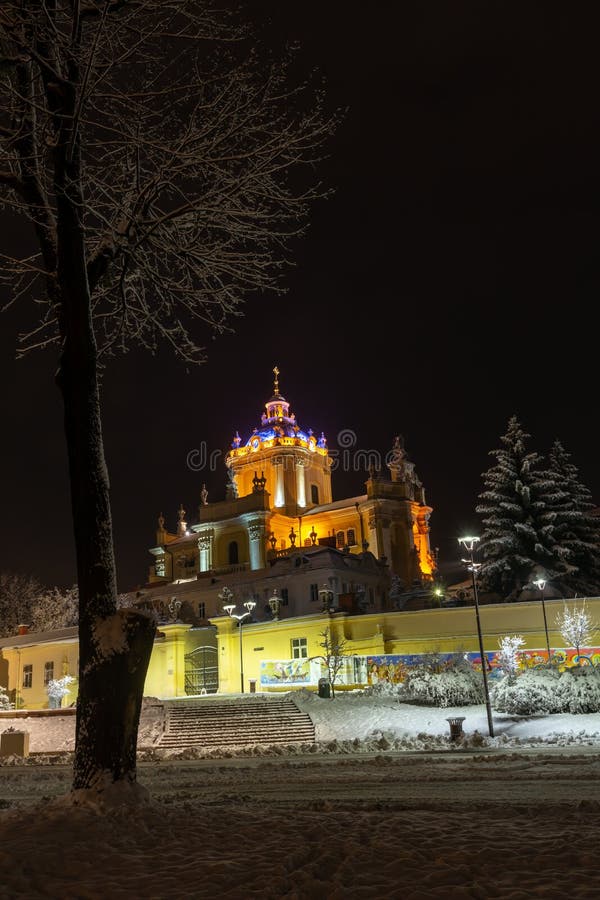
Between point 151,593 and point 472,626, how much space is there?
28502mm

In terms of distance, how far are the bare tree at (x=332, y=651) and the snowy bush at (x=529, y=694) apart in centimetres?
905

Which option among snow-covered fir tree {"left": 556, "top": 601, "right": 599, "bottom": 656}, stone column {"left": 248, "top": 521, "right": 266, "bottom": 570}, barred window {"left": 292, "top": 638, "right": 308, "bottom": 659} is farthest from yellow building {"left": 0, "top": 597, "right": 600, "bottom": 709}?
stone column {"left": 248, "top": 521, "right": 266, "bottom": 570}

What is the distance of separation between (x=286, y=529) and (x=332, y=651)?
1453 inches

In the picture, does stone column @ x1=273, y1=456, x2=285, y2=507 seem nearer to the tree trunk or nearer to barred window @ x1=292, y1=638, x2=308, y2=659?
barred window @ x1=292, y1=638, x2=308, y2=659

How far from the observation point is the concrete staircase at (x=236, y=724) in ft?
85.6

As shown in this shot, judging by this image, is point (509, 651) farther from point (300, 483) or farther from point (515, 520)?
point (300, 483)

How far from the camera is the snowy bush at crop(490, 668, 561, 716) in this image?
982 inches

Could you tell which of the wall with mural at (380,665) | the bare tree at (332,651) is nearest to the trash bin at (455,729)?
the wall with mural at (380,665)

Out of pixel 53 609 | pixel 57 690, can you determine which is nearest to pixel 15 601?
pixel 53 609

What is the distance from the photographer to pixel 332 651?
34844 millimetres

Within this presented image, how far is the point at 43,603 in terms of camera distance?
72.6 metres

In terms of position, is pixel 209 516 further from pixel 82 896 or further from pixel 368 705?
pixel 82 896

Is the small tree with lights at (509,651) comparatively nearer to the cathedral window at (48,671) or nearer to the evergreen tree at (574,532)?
the evergreen tree at (574,532)

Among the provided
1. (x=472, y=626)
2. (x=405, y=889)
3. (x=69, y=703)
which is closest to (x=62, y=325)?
(x=405, y=889)
